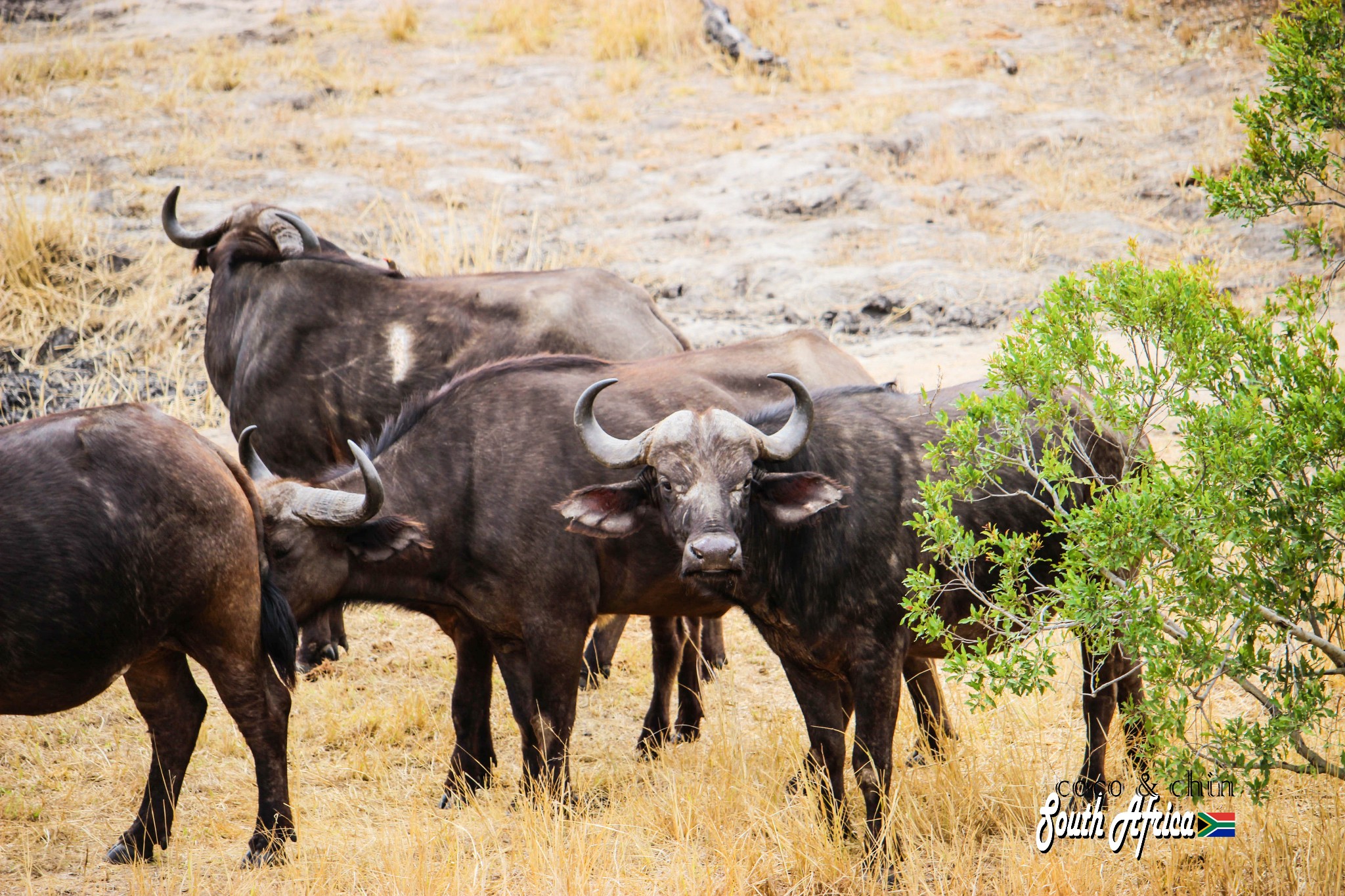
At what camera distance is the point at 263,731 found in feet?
15.9

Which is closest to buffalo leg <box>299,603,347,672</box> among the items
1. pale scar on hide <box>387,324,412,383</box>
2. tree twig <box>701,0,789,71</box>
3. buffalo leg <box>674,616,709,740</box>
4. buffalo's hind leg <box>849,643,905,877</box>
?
pale scar on hide <box>387,324,412,383</box>

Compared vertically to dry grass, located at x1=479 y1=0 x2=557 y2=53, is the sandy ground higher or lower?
lower

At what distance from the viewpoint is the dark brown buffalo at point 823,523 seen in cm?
459

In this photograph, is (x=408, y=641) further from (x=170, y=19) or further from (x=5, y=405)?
(x=170, y=19)

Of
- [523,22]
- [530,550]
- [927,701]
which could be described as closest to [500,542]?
[530,550]

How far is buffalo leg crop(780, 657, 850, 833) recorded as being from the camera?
15.7ft

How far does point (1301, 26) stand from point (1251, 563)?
1.83 m

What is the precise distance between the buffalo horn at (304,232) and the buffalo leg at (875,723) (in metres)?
5.21

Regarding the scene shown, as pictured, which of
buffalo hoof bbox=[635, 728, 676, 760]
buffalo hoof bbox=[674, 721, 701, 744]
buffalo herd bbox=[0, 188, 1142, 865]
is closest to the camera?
buffalo herd bbox=[0, 188, 1142, 865]

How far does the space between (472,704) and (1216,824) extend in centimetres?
339

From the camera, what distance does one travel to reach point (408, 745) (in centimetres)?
629

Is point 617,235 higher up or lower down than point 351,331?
lower down

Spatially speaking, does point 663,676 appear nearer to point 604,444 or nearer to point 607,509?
point 607,509

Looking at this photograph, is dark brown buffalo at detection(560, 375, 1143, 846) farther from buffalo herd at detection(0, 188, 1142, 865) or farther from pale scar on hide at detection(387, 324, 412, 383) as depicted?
pale scar on hide at detection(387, 324, 412, 383)
